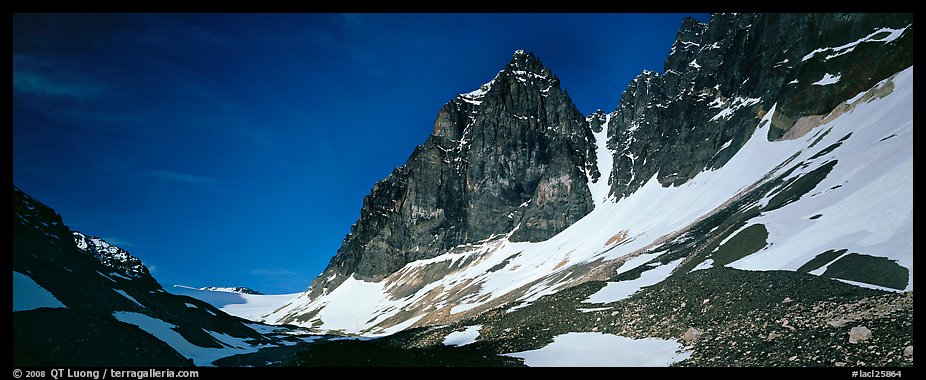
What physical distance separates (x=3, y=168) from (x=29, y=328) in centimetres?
1600

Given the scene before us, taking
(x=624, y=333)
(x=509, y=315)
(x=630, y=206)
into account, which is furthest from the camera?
(x=630, y=206)

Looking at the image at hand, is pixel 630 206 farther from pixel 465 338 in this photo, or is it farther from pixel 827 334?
pixel 827 334

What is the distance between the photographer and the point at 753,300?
1310 inches

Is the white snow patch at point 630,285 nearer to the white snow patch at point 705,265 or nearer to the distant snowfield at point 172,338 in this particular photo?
the white snow patch at point 705,265

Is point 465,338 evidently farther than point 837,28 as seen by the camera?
No

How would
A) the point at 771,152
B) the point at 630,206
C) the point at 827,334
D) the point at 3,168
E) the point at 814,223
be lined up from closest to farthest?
the point at 3,168, the point at 827,334, the point at 814,223, the point at 771,152, the point at 630,206

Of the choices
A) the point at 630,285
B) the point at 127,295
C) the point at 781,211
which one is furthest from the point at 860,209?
the point at 127,295

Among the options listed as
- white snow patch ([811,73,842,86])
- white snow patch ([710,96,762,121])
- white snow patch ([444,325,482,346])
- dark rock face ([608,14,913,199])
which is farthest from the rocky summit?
white snow patch ([710,96,762,121])

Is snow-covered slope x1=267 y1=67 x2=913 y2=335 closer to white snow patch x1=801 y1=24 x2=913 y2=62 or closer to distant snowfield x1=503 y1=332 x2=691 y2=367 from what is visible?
white snow patch x1=801 y1=24 x2=913 y2=62

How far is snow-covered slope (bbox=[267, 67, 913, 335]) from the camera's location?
123ft

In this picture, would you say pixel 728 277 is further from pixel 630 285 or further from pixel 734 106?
pixel 734 106

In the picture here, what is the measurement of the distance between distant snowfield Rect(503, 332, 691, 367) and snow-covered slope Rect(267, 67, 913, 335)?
11.6m
